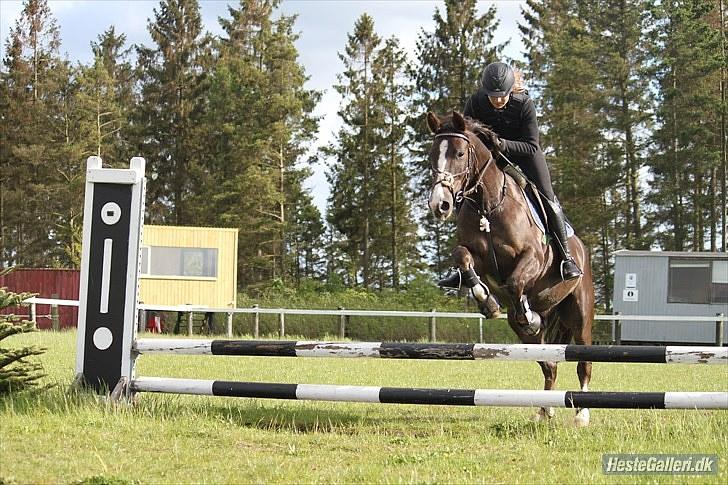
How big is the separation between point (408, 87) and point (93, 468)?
37892mm

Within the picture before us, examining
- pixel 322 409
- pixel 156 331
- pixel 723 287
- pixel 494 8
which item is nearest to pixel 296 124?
pixel 494 8

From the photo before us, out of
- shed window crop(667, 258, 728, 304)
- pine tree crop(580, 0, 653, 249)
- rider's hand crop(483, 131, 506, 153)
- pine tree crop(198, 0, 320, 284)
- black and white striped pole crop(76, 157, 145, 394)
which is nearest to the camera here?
black and white striped pole crop(76, 157, 145, 394)

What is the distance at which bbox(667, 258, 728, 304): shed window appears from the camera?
27.2m

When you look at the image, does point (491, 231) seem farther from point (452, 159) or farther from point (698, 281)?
point (698, 281)

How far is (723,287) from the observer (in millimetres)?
27297

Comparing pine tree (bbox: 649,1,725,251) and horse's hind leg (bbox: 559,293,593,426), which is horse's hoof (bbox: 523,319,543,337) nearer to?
horse's hind leg (bbox: 559,293,593,426)

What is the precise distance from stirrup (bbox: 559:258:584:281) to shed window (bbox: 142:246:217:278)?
2319 cm

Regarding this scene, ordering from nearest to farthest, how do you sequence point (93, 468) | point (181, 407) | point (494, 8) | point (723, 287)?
point (93, 468)
point (181, 407)
point (723, 287)
point (494, 8)

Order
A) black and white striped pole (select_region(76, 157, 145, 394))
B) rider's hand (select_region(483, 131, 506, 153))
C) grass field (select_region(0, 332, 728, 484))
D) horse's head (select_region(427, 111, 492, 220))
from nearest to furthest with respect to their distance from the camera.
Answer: grass field (select_region(0, 332, 728, 484))
horse's head (select_region(427, 111, 492, 220))
black and white striped pole (select_region(76, 157, 145, 394))
rider's hand (select_region(483, 131, 506, 153))

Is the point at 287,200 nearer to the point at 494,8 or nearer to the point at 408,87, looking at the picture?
the point at 408,87

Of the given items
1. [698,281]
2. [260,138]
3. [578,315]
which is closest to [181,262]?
[260,138]

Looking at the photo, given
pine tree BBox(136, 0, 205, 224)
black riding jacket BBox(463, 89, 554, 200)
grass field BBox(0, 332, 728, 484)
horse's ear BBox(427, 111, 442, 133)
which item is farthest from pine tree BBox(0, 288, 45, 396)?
pine tree BBox(136, 0, 205, 224)

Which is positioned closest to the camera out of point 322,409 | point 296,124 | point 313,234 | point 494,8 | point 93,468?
point 93,468

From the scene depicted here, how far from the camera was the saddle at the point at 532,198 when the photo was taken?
24.9 ft
